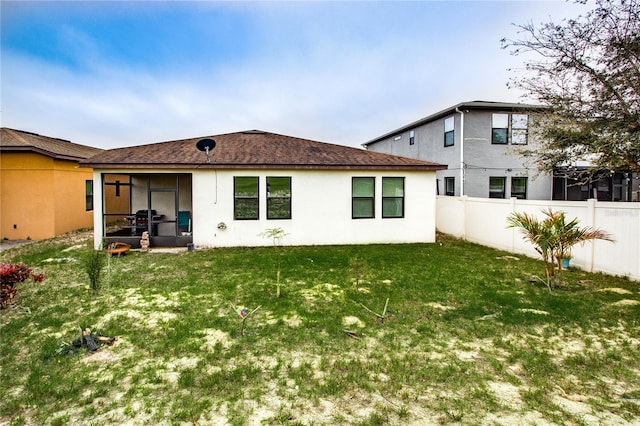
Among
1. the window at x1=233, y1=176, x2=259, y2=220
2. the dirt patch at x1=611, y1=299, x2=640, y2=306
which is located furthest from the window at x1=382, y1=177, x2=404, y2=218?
the dirt patch at x1=611, y1=299, x2=640, y2=306

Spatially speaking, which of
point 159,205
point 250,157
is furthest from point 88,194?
point 250,157

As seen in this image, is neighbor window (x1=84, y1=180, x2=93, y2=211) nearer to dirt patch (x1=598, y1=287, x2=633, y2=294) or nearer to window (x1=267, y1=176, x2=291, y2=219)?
window (x1=267, y1=176, x2=291, y2=219)

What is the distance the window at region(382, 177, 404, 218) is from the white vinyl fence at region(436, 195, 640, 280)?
Result: 2684mm

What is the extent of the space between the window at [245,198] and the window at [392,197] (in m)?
4.54

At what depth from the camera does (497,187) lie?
607 inches

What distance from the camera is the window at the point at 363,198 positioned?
12.0 meters

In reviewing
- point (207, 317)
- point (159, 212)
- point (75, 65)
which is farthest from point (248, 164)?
point (75, 65)

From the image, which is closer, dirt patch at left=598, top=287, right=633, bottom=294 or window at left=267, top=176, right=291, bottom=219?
dirt patch at left=598, top=287, right=633, bottom=294

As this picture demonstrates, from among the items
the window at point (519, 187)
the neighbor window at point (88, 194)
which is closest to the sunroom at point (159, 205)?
the neighbor window at point (88, 194)

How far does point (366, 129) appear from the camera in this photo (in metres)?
27.4

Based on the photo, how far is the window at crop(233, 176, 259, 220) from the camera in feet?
37.1

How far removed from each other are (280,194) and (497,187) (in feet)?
33.7

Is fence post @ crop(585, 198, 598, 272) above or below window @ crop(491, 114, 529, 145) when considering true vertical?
below

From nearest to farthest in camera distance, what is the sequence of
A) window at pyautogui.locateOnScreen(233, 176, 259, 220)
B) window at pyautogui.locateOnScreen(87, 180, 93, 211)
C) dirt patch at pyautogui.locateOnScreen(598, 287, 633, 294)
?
dirt patch at pyautogui.locateOnScreen(598, 287, 633, 294) → window at pyautogui.locateOnScreen(233, 176, 259, 220) → window at pyautogui.locateOnScreen(87, 180, 93, 211)
